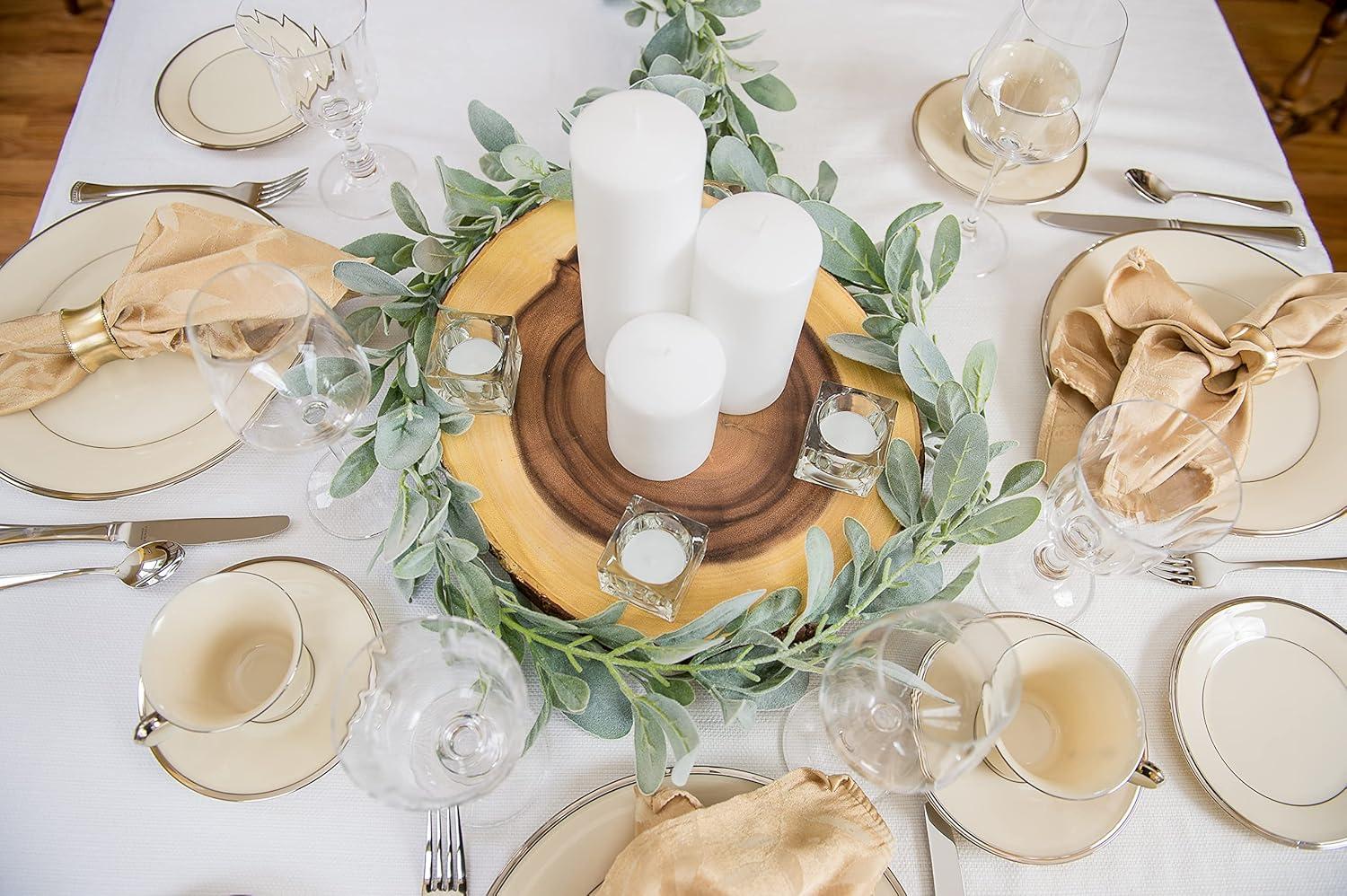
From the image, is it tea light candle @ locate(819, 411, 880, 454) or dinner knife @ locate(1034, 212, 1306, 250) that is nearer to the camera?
tea light candle @ locate(819, 411, 880, 454)

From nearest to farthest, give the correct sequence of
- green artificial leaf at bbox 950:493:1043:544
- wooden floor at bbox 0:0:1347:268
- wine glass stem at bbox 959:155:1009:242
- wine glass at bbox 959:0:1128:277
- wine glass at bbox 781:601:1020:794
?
wine glass at bbox 781:601:1020:794, green artificial leaf at bbox 950:493:1043:544, wine glass at bbox 959:0:1128:277, wine glass stem at bbox 959:155:1009:242, wooden floor at bbox 0:0:1347:268

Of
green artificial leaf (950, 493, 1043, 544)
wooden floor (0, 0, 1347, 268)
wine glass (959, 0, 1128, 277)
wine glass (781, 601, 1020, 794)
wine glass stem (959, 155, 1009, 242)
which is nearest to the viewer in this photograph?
wine glass (781, 601, 1020, 794)

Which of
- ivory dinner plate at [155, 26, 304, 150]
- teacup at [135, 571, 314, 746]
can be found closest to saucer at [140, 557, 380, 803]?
teacup at [135, 571, 314, 746]

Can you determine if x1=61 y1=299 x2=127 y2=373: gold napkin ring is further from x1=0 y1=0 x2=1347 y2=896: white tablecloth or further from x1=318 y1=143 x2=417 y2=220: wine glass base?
x1=318 y1=143 x2=417 y2=220: wine glass base

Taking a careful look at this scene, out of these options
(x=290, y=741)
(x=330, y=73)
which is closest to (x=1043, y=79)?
(x=330, y=73)

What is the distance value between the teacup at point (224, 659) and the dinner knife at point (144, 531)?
0.09 m

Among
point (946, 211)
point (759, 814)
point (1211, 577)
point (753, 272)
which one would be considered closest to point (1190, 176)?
point (946, 211)

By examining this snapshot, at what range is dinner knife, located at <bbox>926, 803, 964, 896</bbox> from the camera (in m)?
0.68

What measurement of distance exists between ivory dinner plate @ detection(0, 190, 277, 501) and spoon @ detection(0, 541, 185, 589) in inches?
2.5

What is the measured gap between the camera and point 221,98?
103 cm

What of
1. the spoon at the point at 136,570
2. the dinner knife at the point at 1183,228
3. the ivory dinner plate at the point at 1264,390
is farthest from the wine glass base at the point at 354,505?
the dinner knife at the point at 1183,228

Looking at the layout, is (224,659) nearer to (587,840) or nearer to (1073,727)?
(587,840)

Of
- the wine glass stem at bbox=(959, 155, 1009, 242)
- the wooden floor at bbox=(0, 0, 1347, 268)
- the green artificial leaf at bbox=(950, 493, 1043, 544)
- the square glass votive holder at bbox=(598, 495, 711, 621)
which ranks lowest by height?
the wooden floor at bbox=(0, 0, 1347, 268)

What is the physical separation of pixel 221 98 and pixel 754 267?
76 cm
